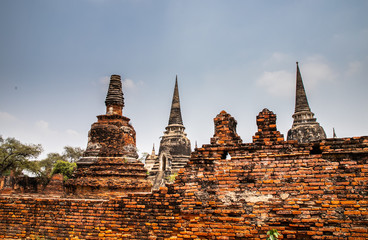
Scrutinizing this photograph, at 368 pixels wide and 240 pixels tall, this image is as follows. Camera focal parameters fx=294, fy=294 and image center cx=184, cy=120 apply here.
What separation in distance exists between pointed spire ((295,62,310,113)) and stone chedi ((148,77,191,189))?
11872 mm

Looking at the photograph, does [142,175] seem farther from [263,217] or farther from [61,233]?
[263,217]

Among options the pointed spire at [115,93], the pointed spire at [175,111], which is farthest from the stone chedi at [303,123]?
the pointed spire at [115,93]

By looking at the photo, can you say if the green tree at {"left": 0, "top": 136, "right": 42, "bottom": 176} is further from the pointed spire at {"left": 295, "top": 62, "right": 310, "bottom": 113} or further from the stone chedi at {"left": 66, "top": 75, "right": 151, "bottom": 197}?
the pointed spire at {"left": 295, "top": 62, "right": 310, "bottom": 113}

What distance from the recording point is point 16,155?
32688mm

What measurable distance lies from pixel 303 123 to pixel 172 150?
13.6 metres

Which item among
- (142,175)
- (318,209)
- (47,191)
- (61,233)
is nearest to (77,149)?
(47,191)

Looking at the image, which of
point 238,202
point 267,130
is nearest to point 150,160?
point 267,130

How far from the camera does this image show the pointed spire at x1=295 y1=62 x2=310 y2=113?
2500 centimetres

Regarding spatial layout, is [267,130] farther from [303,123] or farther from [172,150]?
[172,150]

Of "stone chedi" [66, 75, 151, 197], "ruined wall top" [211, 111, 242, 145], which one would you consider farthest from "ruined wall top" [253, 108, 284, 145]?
"stone chedi" [66, 75, 151, 197]

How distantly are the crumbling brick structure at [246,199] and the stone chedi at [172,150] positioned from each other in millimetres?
19871

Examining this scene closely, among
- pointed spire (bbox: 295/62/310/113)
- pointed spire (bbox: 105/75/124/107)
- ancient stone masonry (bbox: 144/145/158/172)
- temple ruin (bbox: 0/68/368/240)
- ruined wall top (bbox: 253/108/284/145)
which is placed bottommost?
temple ruin (bbox: 0/68/368/240)

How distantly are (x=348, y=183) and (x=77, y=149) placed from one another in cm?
5338

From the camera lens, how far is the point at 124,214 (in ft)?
20.6
